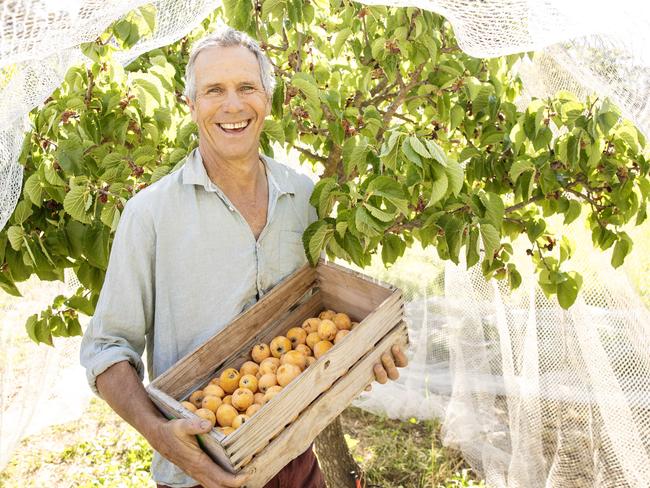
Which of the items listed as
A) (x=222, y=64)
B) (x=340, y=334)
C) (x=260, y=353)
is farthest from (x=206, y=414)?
(x=222, y=64)

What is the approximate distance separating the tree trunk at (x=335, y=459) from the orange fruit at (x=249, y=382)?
111cm

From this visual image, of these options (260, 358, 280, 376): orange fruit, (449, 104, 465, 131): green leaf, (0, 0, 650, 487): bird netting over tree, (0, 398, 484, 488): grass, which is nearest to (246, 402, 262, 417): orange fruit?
(260, 358, 280, 376): orange fruit

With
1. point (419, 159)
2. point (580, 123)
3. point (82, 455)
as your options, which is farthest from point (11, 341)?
point (580, 123)

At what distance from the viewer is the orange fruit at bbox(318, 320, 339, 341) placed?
1519 mm

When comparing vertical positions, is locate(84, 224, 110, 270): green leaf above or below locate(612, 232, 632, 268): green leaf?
above

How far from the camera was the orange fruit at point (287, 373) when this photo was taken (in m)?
1.38

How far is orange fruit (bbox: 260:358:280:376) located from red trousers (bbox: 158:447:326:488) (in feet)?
1.03

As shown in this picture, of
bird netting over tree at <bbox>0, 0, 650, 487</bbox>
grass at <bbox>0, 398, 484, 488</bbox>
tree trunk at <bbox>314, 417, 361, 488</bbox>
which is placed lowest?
grass at <bbox>0, 398, 484, 488</bbox>

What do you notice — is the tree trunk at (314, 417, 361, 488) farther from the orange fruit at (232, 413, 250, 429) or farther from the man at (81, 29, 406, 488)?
the orange fruit at (232, 413, 250, 429)

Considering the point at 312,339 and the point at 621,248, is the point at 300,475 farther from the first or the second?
the point at 621,248

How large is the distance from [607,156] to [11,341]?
6.63ft

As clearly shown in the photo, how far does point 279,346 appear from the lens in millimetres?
1527

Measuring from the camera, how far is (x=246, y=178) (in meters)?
1.60

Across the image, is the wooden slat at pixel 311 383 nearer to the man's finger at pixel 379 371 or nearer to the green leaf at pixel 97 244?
the man's finger at pixel 379 371
